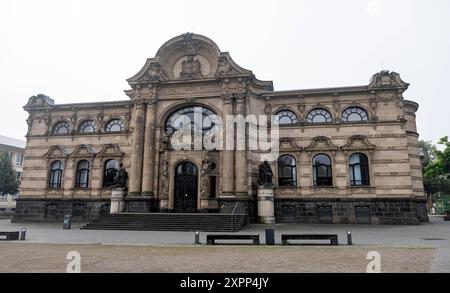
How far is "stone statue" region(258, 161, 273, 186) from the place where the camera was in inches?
1023

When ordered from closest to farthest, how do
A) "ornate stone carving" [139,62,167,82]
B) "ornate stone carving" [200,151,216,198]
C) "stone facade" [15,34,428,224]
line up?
"stone facade" [15,34,428,224] → "ornate stone carving" [200,151,216,198] → "ornate stone carving" [139,62,167,82]

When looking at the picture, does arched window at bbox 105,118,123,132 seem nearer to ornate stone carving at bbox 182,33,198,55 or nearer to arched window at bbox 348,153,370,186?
ornate stone carving at bbox 182,33,198,55

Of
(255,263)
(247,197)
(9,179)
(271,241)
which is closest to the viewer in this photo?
(255,263)

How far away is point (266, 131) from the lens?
28.6 metres

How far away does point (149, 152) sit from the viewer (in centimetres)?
2816

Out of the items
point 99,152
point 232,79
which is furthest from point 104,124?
point 232,79

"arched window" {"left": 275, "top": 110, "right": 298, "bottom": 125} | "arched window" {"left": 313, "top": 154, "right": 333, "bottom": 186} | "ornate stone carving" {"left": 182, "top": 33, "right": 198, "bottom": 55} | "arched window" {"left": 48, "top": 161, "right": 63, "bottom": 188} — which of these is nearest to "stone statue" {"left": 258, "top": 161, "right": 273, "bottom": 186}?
"arched window" {"left": 313, "top": 154, "right": 333, "bottom": 186}

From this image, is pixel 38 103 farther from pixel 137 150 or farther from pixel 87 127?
pixel 137 150

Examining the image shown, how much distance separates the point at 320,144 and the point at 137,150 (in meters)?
16.2

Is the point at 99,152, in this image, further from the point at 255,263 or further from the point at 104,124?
the point at 255,263

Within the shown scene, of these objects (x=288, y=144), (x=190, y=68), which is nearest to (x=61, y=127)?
(x=190, y=68)

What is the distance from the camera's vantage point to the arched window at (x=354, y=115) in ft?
91.6

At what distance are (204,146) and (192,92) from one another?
5.22m

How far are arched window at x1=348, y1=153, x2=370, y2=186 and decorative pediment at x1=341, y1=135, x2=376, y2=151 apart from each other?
0.67 meters
